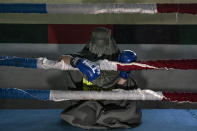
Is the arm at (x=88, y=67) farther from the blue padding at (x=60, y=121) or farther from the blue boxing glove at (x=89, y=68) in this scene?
the blue padding at (x=60, y=121)

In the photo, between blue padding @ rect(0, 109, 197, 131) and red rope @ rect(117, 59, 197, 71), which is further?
blue padding @ rect(0, 109, 197, 131)

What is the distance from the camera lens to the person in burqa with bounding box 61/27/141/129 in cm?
122

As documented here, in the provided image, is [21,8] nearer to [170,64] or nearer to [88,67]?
[88,67]

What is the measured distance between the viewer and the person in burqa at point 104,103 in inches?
48.0

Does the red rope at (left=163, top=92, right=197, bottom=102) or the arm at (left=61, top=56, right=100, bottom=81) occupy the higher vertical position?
the arm at (left=61, top=56, right=100, bottom=81)

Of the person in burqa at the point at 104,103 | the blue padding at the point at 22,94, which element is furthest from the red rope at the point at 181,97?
the blue padding at the point at 22,94

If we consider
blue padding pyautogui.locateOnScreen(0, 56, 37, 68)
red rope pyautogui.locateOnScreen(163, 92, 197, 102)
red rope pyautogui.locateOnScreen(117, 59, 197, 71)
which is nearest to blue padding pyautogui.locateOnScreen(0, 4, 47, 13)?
blue padding pyautogui.locateOnScreen(0, 56, 37, 68)

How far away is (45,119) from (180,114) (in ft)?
2.01

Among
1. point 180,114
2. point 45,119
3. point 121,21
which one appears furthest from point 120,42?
point 45,119

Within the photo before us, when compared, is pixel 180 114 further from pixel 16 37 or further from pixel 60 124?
A: pixel 16 37

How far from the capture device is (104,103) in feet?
4.20

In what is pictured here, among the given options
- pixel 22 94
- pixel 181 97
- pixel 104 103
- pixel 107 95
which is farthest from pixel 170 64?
pixel 22 94

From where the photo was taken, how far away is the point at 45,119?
134 cm

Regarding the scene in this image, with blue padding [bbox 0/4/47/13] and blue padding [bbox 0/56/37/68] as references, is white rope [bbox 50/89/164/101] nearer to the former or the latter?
blue padding [bbox 0/56/37/68]
